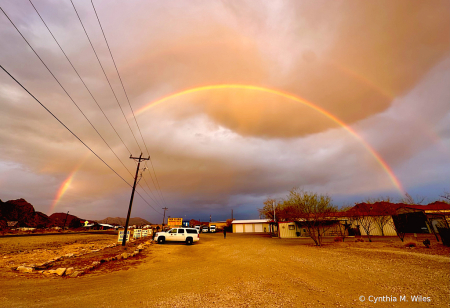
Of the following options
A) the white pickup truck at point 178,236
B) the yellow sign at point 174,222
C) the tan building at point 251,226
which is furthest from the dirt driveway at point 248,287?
the yellow sign at point 174,222

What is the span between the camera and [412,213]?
40312mm

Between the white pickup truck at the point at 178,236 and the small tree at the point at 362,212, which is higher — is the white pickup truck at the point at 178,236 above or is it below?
below

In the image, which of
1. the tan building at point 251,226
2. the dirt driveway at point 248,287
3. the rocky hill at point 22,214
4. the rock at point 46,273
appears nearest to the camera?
the dirt driveway at point 248,287

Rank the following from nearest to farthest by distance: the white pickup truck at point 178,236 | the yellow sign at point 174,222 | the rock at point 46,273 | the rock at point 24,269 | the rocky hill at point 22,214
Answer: the rock at point 46,273, the rock at point 24,269, the white pickup truck at point 178,236, the yellow sign at point 174,222, the rocky hill at point 22,214

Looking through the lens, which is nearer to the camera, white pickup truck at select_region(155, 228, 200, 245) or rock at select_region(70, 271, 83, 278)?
rock at select_region(70, 271, 83, 278)

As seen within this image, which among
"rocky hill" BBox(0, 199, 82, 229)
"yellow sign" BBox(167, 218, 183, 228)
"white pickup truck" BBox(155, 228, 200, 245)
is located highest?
"rocky hill" BBox(0, 199, 82, 229)

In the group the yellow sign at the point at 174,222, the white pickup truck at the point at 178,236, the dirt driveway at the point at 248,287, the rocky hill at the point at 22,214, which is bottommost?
the dirt driveway at the point at 248,287

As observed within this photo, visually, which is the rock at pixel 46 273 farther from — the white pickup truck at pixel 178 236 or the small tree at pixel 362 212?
the small tree at pixel 362 212

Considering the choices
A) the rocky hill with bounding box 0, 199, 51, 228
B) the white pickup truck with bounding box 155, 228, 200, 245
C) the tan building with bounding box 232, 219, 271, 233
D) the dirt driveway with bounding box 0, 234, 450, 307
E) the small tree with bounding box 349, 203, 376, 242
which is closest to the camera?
the dirt driveway with bounding box 0, 234, 450, 307

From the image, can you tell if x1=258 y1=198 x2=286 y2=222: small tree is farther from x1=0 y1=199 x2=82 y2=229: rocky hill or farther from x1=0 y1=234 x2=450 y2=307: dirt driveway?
x1=0 y1=199 x2=82 y2=229: rocky hill

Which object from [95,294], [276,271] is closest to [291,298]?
[276,271]

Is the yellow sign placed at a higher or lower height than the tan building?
higher

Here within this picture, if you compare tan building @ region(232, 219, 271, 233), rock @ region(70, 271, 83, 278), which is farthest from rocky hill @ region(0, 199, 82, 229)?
rock @ region(70, 271, 83, 278)

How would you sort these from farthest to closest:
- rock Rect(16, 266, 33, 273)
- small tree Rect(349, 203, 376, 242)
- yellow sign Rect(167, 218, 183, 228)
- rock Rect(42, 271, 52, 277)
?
yellow sign Rect(167, 218, 183, 228) → small tree Rect(349, 203, 376, 242) → rock Rect(16, 266, 33, 273) → rock Rect(42, 271, 52, 277)
